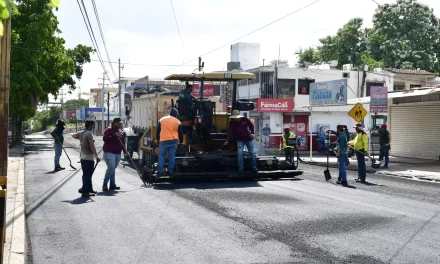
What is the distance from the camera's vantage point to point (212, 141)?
1581cm

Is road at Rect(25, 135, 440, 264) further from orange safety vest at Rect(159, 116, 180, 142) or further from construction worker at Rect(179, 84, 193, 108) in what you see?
construction worker at Rect(179, 84, 193, 108)

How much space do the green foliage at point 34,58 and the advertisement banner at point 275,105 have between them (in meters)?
14.7

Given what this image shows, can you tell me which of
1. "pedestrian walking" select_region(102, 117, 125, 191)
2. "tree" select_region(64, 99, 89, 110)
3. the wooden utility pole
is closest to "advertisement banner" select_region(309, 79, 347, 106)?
"pedestrian walking" select_region(102, 117, 125, 191)

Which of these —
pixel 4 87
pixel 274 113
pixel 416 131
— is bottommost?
pixel 416 131

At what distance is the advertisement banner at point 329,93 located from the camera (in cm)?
2666

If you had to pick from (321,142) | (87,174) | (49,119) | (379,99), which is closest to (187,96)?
(87,174)

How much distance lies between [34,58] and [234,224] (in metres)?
33.1

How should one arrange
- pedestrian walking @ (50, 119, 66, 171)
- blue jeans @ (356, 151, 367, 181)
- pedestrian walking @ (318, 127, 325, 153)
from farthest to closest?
pedestrian walking @ (318, 127, 325, 153)
pedestrian walking @ (50, 119, 66, 171)
blue jeans @ (356, 151, 367, 181)

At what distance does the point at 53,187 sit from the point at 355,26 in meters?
59.8

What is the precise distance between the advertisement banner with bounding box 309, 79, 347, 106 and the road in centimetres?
1270

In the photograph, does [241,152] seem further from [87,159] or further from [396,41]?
[396,41]

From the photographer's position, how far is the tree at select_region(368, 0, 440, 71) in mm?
63281

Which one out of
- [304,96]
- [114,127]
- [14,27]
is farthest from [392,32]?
[114,127]

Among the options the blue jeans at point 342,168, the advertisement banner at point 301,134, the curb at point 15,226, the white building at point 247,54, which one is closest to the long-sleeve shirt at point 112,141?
the curb at point 15,226
